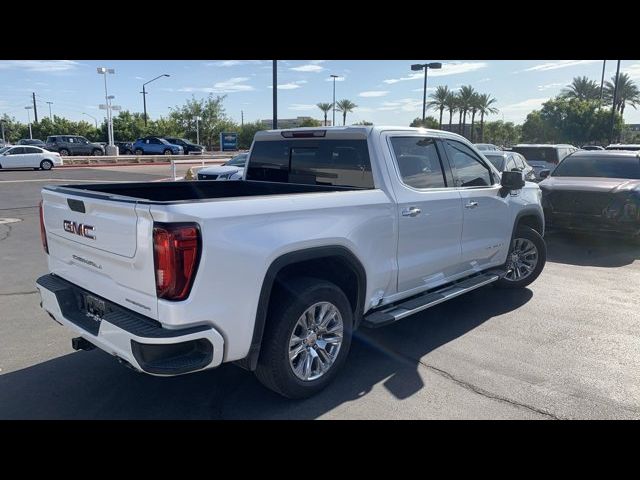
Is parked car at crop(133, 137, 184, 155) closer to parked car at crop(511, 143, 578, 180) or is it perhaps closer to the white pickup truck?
parked car at crop(511, 143, 578, 180)

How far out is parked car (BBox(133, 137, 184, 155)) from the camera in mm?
41438

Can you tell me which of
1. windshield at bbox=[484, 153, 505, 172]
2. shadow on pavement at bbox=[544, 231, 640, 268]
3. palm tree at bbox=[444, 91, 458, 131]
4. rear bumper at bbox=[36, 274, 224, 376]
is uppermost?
palm tree at bbox=[444, 91, 458, 131]

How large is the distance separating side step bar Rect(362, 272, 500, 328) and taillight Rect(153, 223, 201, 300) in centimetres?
164

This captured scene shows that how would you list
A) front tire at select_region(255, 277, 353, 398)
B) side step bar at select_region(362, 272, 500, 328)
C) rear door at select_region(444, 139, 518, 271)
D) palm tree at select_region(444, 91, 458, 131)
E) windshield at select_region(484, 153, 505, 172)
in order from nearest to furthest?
front tire at select_region(255, 277, 353, 398) → side step bar at select_region(362, 272, 500, 328) → rear door at select_region(444, 139, 518, 271) → windshield at select_region(484, 153, 505, 172) → palm tree at select_region(444, 91, 458, 131)

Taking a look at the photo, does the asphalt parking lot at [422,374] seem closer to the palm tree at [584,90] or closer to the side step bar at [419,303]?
the side step bar at [419,303]

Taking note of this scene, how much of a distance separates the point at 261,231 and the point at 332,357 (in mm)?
1254

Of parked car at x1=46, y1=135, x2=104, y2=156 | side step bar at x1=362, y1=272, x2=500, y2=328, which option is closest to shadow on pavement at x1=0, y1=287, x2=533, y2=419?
side step bar at x1=362, y1=272, x2=500, y2=328

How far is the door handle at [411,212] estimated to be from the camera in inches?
158

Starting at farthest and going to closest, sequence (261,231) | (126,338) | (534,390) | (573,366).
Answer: (573,366)
(534,390)
(261,231)
(126,338)

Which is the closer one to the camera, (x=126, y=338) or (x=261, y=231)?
(x=126, y=338)

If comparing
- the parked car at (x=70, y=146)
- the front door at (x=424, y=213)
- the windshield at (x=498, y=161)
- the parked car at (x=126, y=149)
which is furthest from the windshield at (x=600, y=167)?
the parked car at (x=126, y=149)
